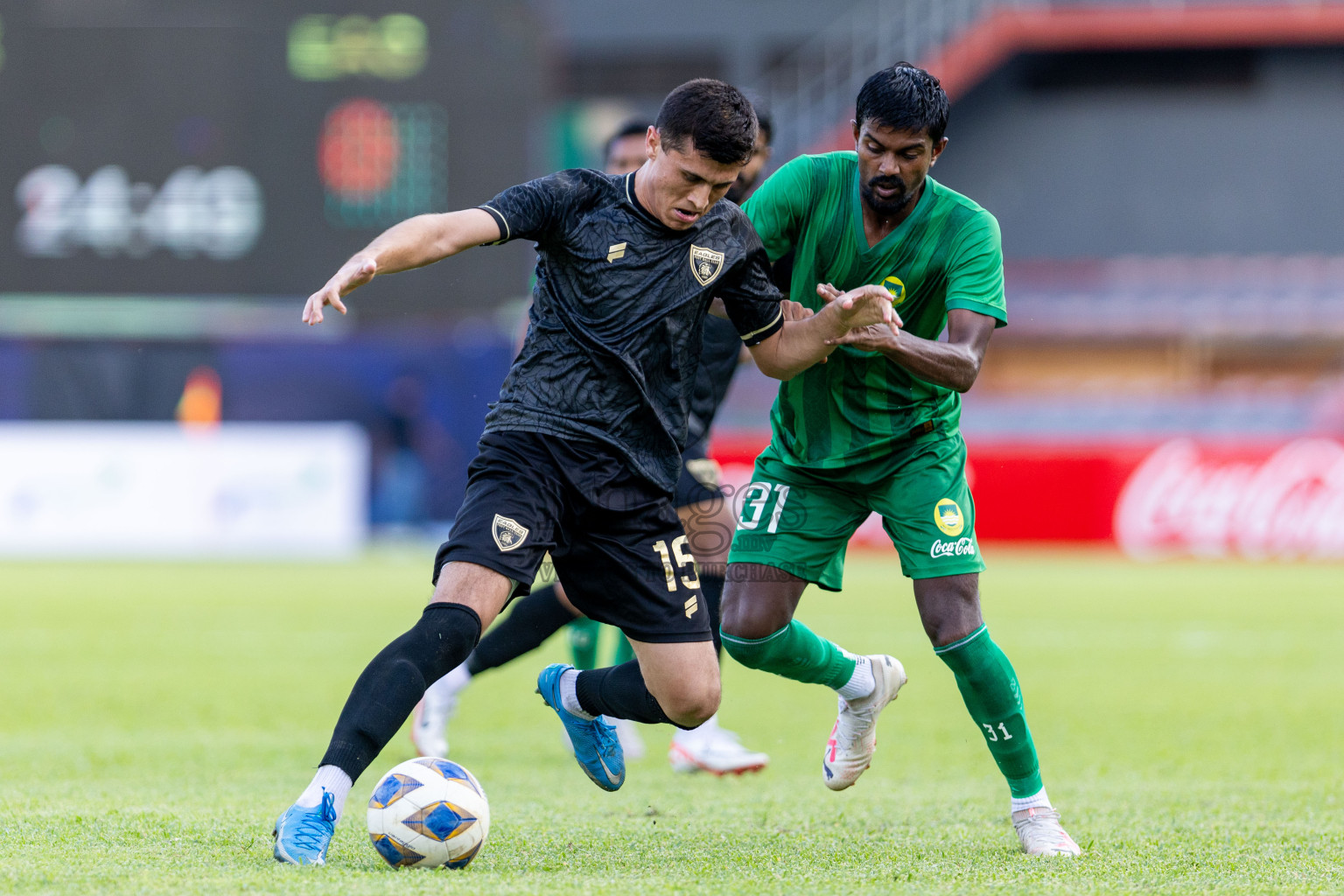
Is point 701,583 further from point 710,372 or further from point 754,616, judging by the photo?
point 754,616

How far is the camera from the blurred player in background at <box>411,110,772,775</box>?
5.71 metres

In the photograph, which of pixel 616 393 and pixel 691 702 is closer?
pixel 616 393

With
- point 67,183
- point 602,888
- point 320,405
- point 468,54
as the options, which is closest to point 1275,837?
point 602,888

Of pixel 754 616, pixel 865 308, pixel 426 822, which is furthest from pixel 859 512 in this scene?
pixel 426 822

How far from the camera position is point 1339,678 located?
8.59 meters

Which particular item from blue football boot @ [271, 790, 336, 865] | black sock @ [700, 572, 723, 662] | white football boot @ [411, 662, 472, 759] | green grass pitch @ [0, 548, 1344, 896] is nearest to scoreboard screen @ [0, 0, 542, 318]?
green grass pitch @ [0, 548, 1344, 896]

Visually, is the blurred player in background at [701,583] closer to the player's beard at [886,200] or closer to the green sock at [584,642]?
the green sock at [584,642]

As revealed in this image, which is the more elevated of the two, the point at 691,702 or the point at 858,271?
the point at 858,271

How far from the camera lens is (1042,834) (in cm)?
409

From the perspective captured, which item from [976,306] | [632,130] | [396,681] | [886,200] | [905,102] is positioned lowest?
[396,681]

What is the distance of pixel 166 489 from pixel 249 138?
417 centimetres

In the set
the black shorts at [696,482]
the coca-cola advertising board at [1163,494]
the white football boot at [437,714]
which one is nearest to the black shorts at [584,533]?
the black shorts at [696,482]

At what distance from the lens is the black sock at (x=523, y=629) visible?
575cm

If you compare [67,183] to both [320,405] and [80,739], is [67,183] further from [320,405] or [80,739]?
[80,739]
